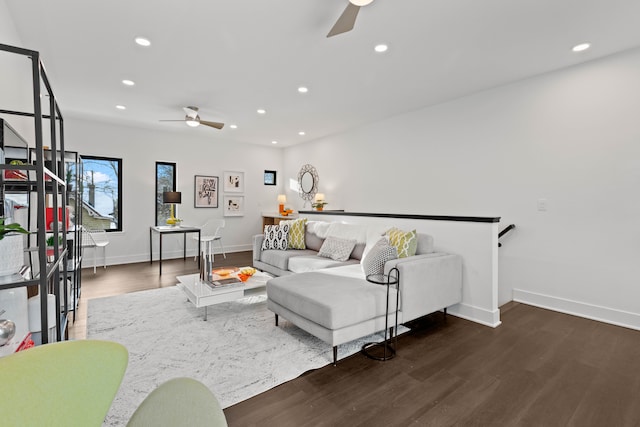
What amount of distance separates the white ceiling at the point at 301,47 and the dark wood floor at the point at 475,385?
269 cm

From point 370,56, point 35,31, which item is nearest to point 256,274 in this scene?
point 370,56

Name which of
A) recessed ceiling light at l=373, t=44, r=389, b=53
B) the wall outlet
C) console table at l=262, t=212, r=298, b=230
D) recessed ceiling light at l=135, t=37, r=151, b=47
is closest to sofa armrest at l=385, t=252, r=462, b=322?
the wall outlet

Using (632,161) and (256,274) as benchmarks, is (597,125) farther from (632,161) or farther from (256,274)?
(256,274)

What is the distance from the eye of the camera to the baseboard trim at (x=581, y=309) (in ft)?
9.70

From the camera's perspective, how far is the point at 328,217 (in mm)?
4949

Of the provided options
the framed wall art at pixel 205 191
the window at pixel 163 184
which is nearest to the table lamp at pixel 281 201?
the framed wall art at pixel 205 191

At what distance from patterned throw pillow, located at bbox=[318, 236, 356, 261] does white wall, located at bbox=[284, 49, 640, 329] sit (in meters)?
1.54

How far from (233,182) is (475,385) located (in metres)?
6.34

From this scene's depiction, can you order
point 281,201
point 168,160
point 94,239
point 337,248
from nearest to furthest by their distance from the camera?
1. point 337,248
2. point 94,239
3. point 168,160
4. point 281,201

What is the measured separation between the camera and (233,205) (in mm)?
7242

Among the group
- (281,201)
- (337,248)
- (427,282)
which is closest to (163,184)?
(281,201)

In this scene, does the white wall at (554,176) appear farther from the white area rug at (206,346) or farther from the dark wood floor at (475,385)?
the white area rug at (206,346)

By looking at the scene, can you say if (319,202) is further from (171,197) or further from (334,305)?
(334,305)

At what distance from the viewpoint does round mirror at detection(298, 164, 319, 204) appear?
22.8 ft
